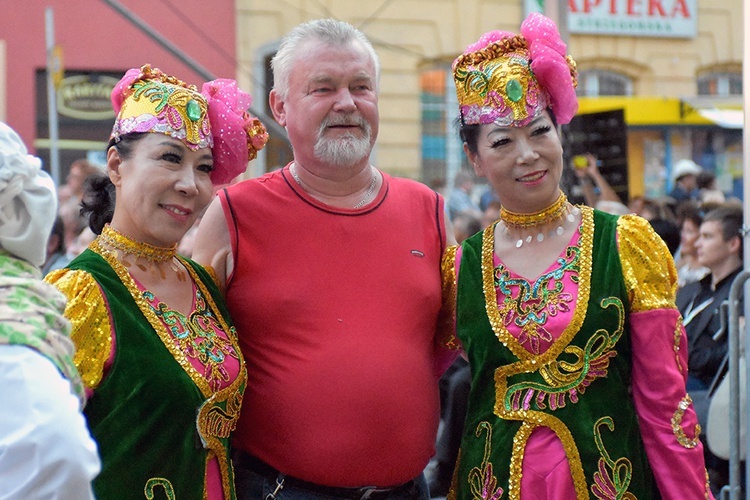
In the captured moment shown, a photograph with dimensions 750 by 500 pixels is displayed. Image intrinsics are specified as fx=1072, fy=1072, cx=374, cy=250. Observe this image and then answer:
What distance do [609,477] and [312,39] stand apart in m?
1.63

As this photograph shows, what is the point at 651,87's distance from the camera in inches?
618

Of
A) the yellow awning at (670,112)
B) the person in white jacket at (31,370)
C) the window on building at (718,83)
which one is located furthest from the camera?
the window on building at (718,83)

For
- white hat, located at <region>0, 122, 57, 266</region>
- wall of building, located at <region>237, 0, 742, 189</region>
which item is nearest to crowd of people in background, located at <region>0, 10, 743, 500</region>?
white hat, located at <region>0, 122, 57, 266</region>

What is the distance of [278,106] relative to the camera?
3596mm

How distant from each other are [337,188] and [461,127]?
0.46m

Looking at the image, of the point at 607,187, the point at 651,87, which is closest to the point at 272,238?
the point at 607,187

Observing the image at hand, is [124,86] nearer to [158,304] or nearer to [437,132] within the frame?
[158,304]

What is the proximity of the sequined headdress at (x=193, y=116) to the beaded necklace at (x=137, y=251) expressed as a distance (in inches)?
11.6

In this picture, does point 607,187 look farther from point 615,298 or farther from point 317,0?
point 317,0

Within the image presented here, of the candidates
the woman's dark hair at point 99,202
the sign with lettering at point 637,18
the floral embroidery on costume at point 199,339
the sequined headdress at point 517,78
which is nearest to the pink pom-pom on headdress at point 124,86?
the woman's dark hair at point 99,202

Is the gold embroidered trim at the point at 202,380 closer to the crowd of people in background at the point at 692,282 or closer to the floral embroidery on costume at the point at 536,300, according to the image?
the floral embroidery on costume at the point at 536,300

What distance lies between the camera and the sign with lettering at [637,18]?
15438mm

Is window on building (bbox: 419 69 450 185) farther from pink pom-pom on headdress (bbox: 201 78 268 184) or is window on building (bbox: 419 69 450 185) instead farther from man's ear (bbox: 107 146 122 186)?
man's ear (bbox: 107 146 122 186)

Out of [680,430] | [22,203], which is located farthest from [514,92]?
[22,203]
